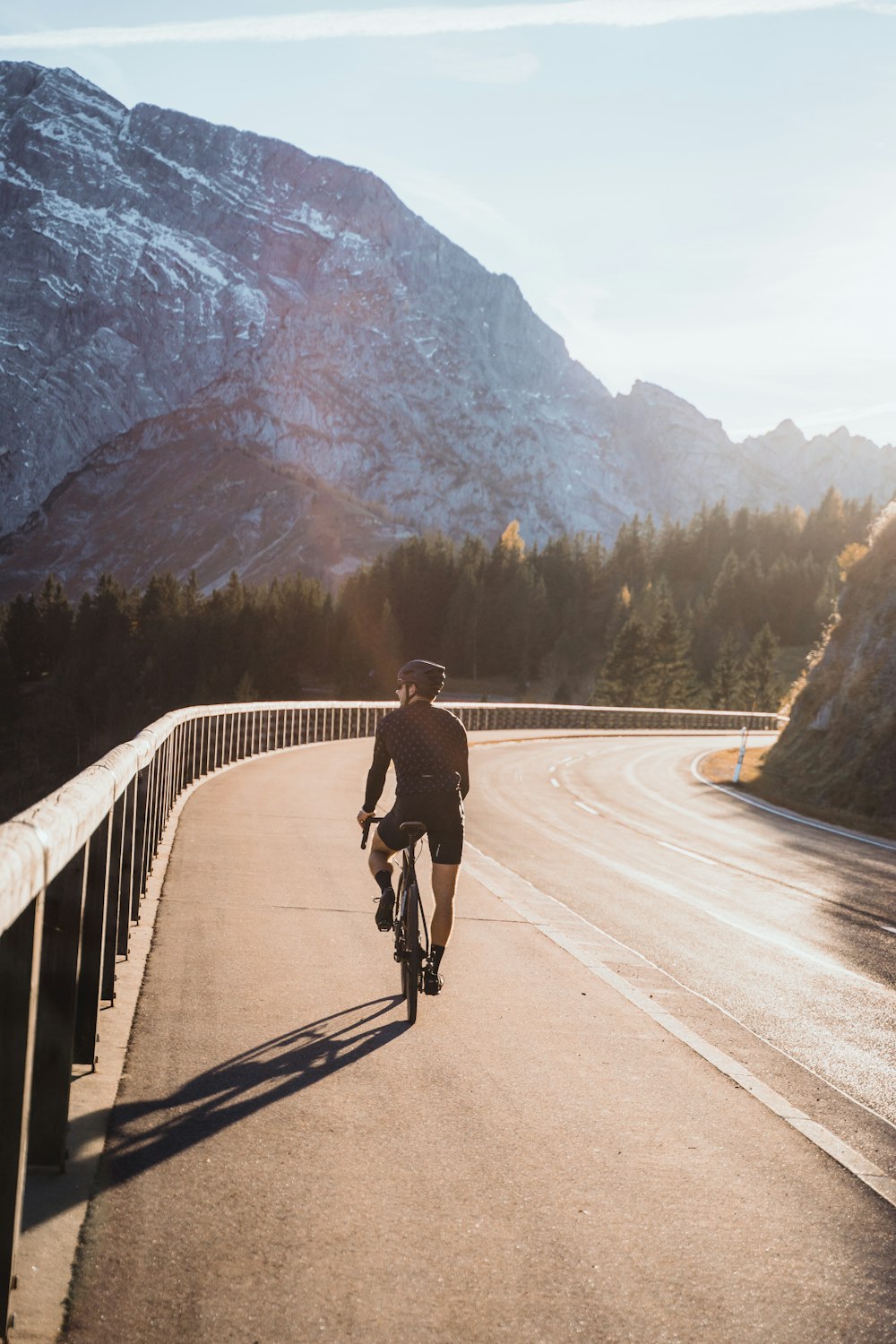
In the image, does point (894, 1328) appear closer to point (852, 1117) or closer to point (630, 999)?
point (852, 1117)

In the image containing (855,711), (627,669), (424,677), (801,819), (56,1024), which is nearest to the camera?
(56,1024)

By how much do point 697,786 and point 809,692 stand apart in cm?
590

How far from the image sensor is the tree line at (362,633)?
135250 mm

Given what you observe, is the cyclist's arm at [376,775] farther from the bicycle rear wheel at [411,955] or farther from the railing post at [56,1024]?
the railing post at [56,1024]

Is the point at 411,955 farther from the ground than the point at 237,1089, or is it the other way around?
the point at 411,955

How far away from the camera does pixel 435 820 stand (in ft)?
23.3

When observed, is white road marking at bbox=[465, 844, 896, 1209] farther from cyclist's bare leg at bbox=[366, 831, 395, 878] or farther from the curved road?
cyclist's bare leg at bbox=[366, 831, 395, 878]

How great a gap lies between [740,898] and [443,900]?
6308mm

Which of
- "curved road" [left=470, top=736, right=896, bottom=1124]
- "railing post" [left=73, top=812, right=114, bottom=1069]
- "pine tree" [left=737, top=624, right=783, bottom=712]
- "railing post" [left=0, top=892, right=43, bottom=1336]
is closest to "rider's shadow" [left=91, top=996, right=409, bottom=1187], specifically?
"railing post" [left=73, top=812, right=114, bottom=1069]

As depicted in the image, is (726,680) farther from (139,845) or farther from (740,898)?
(139,845)

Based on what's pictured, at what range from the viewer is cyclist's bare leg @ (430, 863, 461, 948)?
7016 mm

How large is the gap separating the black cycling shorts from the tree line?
110m

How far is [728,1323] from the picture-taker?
11.2 feet

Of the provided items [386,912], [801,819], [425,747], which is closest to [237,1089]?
[386,912]
